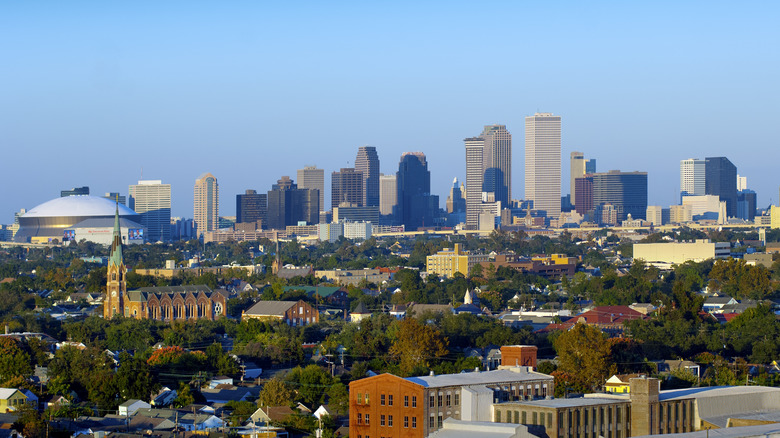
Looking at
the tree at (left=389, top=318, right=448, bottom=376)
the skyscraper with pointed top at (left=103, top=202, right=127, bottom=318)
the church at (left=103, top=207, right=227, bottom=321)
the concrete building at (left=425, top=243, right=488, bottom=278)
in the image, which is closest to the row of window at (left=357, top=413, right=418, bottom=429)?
the tree at (left=389, top=318, right=448, bottom=376)

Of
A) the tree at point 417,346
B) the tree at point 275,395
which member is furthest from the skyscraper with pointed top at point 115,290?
the tree at point 275,395

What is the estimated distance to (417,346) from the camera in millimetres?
59438

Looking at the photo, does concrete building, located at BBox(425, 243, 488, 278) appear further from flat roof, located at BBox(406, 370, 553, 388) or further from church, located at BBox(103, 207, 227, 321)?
flat roof, located at BBox(406, 370, 553, 388)

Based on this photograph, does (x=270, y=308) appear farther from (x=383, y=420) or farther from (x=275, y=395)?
(x=383, y=420)

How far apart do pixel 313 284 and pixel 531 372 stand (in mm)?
70994

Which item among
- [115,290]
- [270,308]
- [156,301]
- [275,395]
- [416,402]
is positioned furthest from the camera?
[156,301]

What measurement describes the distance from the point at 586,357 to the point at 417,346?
8.52m

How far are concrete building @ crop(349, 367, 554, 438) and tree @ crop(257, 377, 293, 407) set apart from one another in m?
7.21

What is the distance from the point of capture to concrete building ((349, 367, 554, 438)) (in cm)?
3947

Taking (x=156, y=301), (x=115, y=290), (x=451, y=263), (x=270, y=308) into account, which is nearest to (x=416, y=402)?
(x=270, y=308)

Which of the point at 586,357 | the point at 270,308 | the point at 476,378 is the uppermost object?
the point at 476,378

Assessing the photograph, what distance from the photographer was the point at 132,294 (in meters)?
91.1

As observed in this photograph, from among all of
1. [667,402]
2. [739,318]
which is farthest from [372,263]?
[667,402]

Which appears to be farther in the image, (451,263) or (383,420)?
(451,263)
